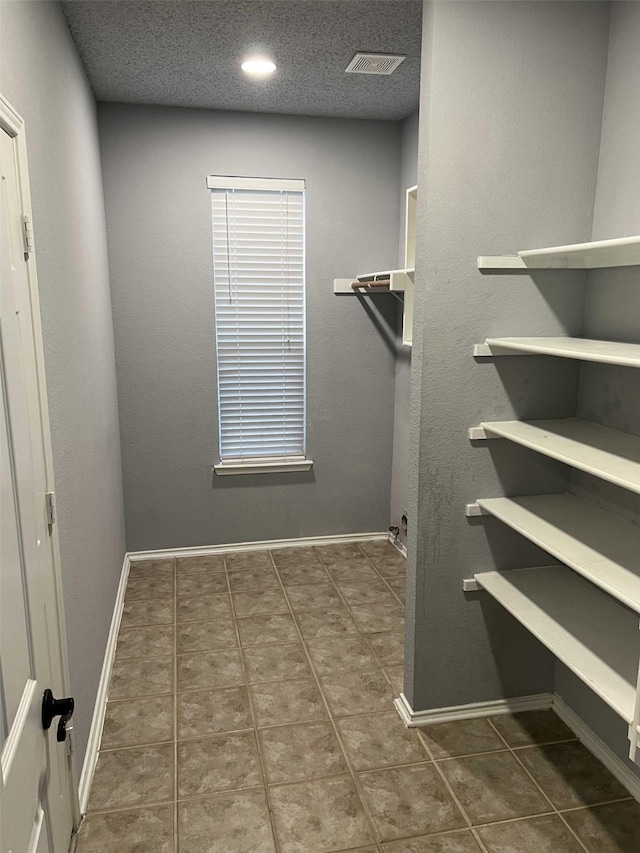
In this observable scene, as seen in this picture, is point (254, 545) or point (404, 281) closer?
point (404, 281)

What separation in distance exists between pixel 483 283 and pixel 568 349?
53 centimetres

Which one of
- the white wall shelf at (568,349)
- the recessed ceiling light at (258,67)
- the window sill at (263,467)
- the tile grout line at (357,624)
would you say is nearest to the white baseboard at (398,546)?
the tile grout line at (357,624)

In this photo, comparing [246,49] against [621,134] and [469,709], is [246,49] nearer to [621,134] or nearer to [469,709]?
[621,134]

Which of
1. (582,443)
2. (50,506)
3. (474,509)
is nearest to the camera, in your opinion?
(50,506)

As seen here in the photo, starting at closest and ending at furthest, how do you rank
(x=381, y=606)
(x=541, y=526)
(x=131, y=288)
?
1. (x=541, y=526)
2. (x=381, y=606)
3. (x=131, y=288)

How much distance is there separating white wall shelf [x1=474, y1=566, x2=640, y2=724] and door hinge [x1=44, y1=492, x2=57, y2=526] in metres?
1.49

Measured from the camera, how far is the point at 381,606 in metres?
3.46

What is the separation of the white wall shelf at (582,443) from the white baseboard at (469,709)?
1116mm

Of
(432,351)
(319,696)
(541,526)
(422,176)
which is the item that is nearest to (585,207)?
(422,176)

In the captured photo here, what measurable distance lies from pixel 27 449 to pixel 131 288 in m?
2.52

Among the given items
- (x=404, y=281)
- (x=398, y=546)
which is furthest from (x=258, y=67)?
(x=398, y=546)

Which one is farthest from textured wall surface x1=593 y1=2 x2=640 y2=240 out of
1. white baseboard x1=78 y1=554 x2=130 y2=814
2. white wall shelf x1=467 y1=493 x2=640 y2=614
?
white baseboard x1=78 y1=554 x2=130 y2=814

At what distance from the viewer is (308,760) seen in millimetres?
2287

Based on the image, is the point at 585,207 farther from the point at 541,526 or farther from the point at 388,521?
the point at 388,521
